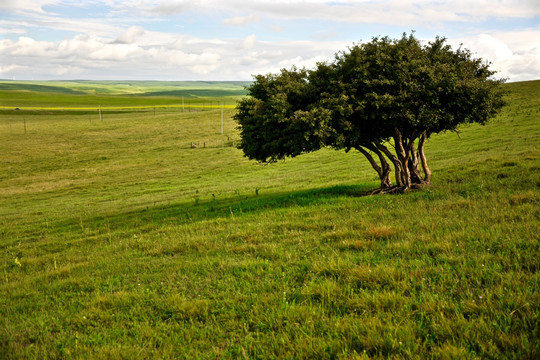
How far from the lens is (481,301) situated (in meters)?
5.12

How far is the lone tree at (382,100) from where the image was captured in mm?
16156

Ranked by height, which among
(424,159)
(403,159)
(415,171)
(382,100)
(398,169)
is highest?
(382,100)

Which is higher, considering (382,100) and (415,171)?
(382,100)

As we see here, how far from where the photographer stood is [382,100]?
1583 cm

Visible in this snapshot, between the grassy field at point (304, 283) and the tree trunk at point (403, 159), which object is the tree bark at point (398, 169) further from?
the grassy field at point (304, 283)

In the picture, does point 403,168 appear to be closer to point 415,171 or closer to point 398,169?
point 398,169

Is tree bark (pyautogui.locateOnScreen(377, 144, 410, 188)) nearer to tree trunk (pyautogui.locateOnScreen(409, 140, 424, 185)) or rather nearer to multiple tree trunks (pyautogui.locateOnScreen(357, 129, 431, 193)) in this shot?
multiple tree trunks (pyautogui.locateOnScreen(357, 129, 431, 193))

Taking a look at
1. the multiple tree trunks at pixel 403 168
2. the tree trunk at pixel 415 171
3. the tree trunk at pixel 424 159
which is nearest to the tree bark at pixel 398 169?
the multiple tree trunks at pixel 403 168

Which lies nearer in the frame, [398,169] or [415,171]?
[398,169]

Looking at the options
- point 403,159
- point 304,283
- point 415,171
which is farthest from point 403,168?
point 304,283

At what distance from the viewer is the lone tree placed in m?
16.2

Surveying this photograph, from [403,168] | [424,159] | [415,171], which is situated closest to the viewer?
[403,168]

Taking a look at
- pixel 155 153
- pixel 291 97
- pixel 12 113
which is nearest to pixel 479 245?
pixel 291 97

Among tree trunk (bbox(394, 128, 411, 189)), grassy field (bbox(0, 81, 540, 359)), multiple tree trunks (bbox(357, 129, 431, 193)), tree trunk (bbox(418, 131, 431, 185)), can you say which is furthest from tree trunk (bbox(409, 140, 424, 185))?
grassy field (bbox(0, 81, 540, 359))
